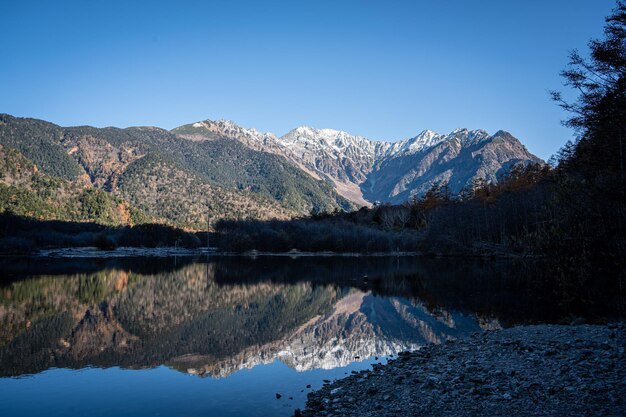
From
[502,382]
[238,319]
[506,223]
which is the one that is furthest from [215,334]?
[506,223]

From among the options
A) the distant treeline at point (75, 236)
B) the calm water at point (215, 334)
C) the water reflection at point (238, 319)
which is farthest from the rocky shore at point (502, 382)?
the distant treeline at point (75, 236)

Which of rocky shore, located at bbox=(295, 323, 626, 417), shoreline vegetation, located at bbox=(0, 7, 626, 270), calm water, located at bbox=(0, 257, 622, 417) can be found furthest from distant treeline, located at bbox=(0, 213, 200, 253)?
rocky shore, located at bbox=(295, 323, 626, 417)

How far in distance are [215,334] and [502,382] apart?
51.5ft

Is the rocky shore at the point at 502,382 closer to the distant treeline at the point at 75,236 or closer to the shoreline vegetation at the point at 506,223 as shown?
the shoreline vegetation at the point at 506,223

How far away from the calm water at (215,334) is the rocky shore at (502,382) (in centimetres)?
185

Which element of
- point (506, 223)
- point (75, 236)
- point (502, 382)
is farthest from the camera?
point (75, 236)

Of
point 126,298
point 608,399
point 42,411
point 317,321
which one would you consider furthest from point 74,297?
point 608,399

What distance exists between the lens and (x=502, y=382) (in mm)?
11164

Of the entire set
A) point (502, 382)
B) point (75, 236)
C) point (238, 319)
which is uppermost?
point (75, 236)

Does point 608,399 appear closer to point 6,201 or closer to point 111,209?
point 6,201

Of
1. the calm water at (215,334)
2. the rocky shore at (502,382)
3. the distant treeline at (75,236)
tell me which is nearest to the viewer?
the rocky shore at (502,382)

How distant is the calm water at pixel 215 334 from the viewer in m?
13.7

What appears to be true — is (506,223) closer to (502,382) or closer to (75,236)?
(502,382)

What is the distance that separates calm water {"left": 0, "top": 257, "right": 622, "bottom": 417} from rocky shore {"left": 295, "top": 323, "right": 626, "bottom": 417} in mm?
1852
